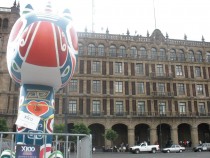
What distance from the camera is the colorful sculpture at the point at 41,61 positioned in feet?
27.4

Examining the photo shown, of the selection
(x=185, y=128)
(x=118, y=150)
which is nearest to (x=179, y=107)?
(x=185, y=128)

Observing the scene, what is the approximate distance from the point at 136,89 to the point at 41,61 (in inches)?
1310

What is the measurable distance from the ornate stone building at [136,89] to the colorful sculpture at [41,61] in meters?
28.5

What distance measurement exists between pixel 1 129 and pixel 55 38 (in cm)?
2541

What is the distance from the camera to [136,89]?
4091 centimetres

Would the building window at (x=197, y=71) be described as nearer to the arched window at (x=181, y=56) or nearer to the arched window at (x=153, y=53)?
the arched window at (x=181, y=56)

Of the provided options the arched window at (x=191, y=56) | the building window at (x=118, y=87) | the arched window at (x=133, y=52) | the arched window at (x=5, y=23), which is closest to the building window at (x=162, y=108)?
the building window at (x=118, y=87)

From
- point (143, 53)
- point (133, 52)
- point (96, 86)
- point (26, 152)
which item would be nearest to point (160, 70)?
point (143, 53)

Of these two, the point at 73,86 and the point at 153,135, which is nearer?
the point at 73,86

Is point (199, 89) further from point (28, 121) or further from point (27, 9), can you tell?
point (28, 121)

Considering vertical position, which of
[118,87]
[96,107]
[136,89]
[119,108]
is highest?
[118,87]

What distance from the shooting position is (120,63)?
4153cm

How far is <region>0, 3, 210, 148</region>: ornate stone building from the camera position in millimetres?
38375

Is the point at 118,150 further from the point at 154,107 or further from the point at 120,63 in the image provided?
the point at 120,63
